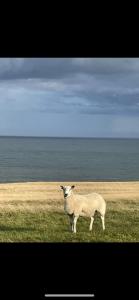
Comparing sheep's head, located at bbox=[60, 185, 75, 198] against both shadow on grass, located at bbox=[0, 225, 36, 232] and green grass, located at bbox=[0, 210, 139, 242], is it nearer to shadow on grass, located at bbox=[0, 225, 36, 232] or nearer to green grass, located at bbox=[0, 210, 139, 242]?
green grass, located at bbox=[0, 210, 139, 242]

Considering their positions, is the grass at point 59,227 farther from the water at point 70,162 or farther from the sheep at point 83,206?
the water at point 70,162

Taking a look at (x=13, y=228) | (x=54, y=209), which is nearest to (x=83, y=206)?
(x=54, y=209)

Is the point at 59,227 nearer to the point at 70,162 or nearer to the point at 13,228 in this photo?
the point at 13,228

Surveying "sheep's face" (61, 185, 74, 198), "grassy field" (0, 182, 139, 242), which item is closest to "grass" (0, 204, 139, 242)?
"grassy field" (0, 182, 139, 242)

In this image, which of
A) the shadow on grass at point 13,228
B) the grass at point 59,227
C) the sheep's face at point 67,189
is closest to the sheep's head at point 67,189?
the sheep's face at point 67,189

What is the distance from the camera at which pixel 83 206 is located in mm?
3172

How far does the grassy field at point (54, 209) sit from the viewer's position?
308 centimetres

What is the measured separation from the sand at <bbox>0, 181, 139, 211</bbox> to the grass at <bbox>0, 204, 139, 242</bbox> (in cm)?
4

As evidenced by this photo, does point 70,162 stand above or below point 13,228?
above

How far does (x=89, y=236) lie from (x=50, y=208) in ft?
0.99

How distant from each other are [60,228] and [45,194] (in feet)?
0.74

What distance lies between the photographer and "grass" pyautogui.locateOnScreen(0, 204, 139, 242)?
2984 mm
